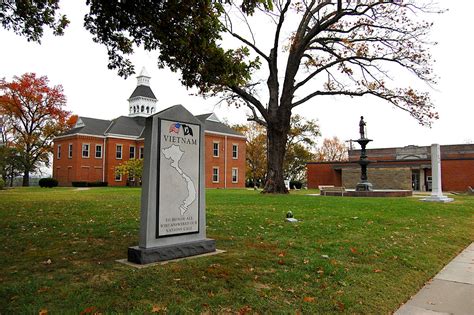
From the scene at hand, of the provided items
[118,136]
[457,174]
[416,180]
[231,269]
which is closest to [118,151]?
[118,136]

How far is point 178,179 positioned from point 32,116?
4958 cm

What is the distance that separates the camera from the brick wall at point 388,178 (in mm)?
34031

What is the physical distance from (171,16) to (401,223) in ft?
26.3

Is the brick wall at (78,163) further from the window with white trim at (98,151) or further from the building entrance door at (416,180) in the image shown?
the building entrance door at (416,180)

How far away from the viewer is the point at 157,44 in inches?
365

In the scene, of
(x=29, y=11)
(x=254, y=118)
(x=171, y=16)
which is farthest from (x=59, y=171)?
(x=171, y=16)

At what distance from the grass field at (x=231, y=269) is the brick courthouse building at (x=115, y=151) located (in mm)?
32827

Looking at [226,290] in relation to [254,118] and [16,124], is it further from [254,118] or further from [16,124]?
[16,124]

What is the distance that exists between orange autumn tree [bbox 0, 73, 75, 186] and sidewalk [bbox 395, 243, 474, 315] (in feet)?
156

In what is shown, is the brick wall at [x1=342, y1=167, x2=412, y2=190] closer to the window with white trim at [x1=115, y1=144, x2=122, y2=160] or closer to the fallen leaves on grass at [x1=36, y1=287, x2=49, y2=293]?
the window with white trim at [x1=115, y1=144, x2=122, y2=160]

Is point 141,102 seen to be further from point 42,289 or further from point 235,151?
point 42,289

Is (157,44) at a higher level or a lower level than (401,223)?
higher

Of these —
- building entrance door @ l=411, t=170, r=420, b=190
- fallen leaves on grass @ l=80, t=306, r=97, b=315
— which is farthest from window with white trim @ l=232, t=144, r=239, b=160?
fallen leaves on grass @ l=80, t=306, r=97, b=315

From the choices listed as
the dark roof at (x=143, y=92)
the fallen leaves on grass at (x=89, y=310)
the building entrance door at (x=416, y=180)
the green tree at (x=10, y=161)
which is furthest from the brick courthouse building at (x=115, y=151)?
Answer: the fallen leaves on grass at (x=89, y=310)
